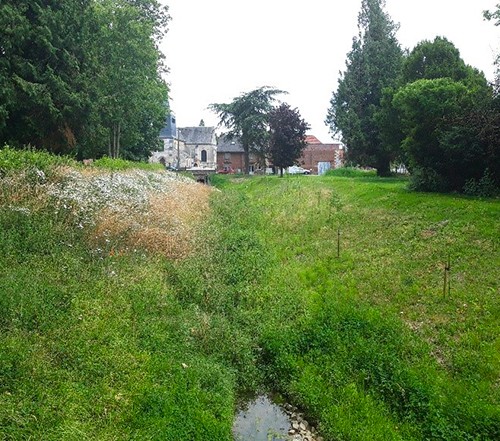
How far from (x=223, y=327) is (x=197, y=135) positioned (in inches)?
2863

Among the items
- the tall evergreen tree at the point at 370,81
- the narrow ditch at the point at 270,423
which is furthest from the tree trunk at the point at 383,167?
the narrow ditch at the point at 270,423

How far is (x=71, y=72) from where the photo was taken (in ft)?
74.2

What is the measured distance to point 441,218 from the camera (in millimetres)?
13414

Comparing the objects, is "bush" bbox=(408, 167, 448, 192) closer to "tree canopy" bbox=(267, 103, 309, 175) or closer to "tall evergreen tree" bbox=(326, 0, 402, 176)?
"tall evergreen tree" bbox=(326, 0, 402, 176)

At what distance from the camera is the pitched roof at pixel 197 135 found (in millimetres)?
77062

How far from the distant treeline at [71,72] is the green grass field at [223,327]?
10.7 meters

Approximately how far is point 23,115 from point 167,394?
1984cm

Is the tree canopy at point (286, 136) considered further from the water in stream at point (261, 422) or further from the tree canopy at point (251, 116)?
the water in stream at point (261, 422)

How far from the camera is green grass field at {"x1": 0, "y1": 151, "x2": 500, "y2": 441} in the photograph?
5418 mm

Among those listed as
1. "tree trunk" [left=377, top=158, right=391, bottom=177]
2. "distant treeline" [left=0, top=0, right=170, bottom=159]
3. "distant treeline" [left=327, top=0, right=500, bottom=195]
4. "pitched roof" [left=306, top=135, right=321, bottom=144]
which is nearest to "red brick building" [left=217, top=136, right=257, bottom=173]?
"pitched roof" [left=306, top=135, right=321, bottom=144]


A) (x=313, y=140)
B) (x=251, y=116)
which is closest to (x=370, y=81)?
(x=251, y=116)

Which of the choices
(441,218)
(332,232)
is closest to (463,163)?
(441,218)

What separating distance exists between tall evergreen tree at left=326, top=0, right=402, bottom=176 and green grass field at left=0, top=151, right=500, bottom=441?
24111 millimetres

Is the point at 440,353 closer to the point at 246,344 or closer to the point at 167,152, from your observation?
the point at 246,344
